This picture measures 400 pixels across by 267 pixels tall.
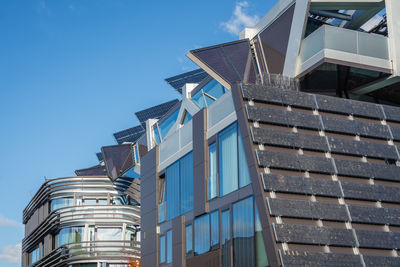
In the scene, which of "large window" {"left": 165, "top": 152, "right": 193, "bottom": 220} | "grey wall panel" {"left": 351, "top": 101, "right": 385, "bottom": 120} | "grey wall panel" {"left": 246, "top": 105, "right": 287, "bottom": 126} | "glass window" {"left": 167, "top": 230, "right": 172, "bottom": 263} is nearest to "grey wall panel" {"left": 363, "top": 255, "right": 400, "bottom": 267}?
"grey wall panel" {"left": 246, "top": 105, "right": 287, "bottom": 126}

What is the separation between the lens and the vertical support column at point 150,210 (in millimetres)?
34312

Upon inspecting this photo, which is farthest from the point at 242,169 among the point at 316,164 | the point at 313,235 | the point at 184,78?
the point at 184,78

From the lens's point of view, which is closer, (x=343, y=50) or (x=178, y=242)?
(x=343, y=50)

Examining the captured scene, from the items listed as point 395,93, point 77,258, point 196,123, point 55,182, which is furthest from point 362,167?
point 55,182

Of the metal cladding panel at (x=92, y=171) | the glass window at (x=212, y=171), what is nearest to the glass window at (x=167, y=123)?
the glass window at (x=212, y=171)

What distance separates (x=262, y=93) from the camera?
2558 cm

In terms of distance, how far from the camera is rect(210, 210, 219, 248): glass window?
89.1 ft

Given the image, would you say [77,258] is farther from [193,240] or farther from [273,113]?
[273,113]

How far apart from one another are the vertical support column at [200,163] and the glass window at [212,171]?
0.19 meters

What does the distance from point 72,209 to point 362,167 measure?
31854 mm

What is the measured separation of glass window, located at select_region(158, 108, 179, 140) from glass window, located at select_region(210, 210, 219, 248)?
12.3m

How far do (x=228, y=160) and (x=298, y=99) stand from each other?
3.81 m

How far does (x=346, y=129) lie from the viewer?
26375 millimetres

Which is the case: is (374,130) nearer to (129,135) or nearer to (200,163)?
(200,163)
